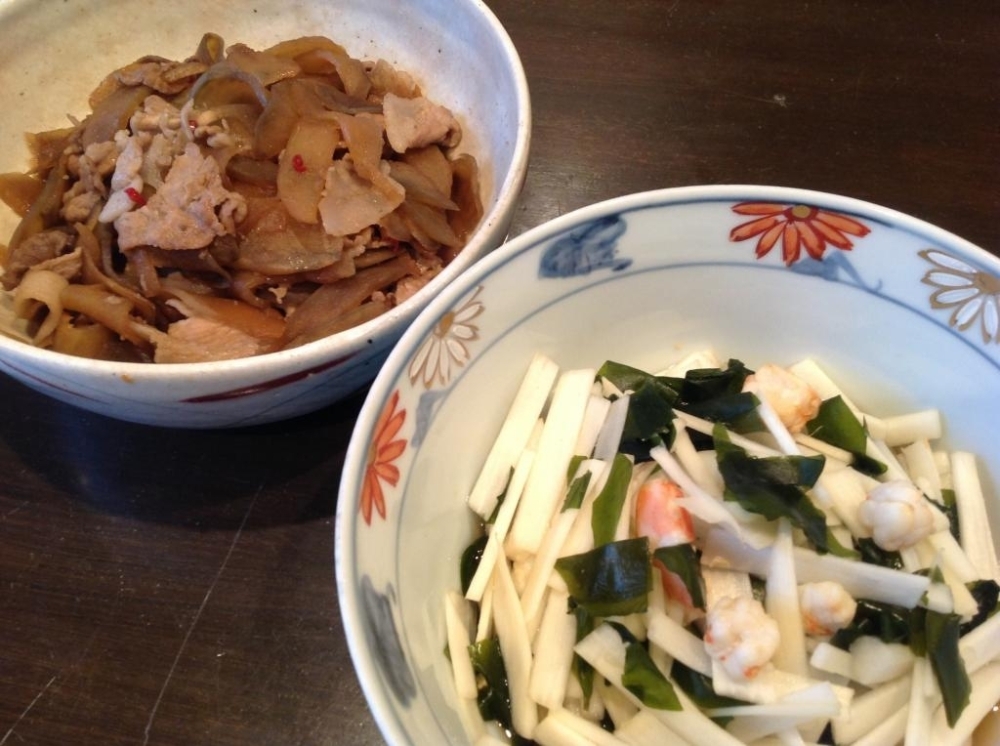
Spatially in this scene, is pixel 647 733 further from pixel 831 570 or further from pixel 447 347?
pixel 447 347

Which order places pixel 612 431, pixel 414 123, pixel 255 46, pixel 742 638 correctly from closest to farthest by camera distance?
1. pixel 742 638
2. pixel 612 431
3. pixel 414 123
4. pixel 255 46

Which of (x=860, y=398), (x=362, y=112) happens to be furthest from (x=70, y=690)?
(x=860, y=398)

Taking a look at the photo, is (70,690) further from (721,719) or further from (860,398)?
(860,398)

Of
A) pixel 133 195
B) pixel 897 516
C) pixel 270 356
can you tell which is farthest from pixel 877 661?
pixel 133 195

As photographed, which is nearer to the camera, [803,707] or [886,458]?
[803,707]

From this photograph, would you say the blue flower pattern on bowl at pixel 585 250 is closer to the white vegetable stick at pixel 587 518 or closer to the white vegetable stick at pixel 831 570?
the white vegetable stick at pixel 587 518

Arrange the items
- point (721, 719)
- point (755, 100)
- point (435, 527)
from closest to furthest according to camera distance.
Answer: point (721, 719)
point (435, 527)
point (755, 100)
